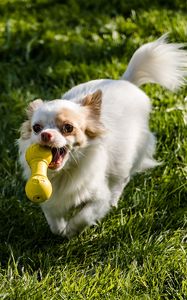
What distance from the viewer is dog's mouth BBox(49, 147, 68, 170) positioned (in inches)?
114

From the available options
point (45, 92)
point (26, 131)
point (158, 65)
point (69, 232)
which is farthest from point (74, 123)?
point (45, 92)

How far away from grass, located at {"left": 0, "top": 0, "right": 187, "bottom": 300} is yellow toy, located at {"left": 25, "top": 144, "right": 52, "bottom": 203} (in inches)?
17.0

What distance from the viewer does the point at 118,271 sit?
304 centimetres

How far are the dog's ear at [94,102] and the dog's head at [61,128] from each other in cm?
1

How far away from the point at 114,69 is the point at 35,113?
1970 millimetres

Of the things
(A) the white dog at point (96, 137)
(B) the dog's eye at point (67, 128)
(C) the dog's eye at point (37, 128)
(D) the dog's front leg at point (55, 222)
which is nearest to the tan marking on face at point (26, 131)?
(A) the white dog at point (96, 137)

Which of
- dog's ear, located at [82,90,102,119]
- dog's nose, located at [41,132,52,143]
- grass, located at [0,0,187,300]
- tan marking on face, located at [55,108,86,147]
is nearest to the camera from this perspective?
dog's nose, located at [41,132,52,143]

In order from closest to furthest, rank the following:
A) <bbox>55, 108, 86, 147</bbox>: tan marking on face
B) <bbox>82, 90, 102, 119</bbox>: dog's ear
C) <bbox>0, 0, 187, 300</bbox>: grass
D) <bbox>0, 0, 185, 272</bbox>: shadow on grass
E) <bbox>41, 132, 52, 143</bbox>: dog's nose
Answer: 1. <bbox>41, 132, 52, 143</bbox>: dog's nose
2. <bbox>55, 108, 86, 147</bbox>: tan marking on face
3. <bbox>0, 0, 187, 300</bbox>: grass
4. <bbox>82, 90, 102, 119</bbox>: dog's ear
5. <bbox>0, 0, 185, 272</bbox>: shadow on grass

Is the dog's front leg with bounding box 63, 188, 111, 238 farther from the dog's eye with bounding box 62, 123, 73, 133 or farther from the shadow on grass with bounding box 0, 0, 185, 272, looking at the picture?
the dog's eye with bounding box 62, 123, 73, 133

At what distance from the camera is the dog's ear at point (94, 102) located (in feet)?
10.3

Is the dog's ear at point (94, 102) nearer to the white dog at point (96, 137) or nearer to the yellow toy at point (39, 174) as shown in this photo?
the white dog at point (96, 137)

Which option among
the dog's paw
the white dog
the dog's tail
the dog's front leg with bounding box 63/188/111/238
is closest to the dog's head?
the white dog

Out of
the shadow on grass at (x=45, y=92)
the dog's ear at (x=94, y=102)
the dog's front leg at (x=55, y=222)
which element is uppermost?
the dog's ear at (x=94, y=102)

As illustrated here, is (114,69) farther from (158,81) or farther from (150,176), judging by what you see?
(150,176)
